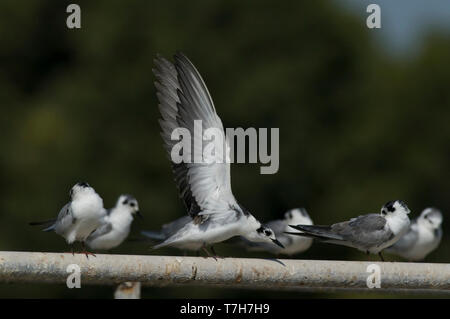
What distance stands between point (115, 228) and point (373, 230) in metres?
3.95

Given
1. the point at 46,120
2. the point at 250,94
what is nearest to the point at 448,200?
the point at 250,94

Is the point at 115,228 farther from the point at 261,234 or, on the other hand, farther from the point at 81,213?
the point at 261,234

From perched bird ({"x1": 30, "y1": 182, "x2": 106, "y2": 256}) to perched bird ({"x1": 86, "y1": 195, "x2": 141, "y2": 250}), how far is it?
360 centimetres

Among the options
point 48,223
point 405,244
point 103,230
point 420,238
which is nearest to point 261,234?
point 48,223

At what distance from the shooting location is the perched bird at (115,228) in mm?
10617

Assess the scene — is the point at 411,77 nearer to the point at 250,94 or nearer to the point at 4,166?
the point at 250,94

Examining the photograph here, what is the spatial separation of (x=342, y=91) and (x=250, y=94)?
137 inches

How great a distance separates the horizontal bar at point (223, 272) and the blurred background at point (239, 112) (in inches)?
487

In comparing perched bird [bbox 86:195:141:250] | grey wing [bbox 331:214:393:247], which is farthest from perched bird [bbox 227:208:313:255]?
grey wing [bbox 331:214:393:247]

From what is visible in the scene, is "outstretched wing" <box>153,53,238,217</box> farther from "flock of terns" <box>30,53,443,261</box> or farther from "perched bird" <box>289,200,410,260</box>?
"perched bird" <box>289,200,410,260</box>

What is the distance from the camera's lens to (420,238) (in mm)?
10781

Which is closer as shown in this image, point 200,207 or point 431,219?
point 200,207

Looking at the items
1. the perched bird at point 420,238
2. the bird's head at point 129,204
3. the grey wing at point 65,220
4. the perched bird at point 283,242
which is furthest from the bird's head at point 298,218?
the grey wing at point 65,220

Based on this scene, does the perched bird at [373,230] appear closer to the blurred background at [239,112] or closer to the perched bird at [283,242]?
the perched bird at [283,242]
